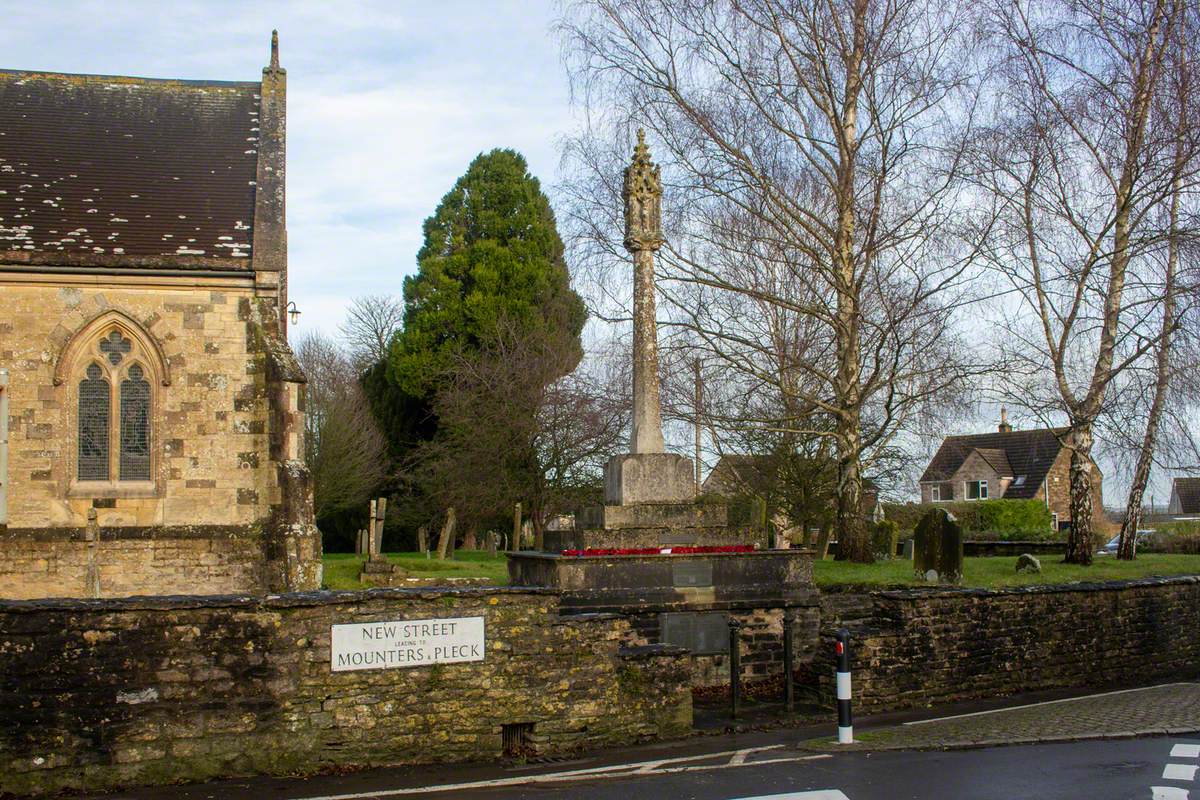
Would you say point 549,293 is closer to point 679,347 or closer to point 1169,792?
point 679,347

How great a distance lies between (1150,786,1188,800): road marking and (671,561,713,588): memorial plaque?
7.46 m

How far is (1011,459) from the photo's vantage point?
60.5 meters

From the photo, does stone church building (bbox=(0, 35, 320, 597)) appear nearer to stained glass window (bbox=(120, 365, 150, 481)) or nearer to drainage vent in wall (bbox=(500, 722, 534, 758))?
stained glass window (bbox=(120, 365, 150, 481))

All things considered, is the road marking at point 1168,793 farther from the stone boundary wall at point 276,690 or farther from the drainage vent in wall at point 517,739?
the drainage vent in wall at point 517,739

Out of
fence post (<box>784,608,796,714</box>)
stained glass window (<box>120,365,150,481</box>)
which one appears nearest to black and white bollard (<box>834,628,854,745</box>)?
fence post (<box>784,608,796,714</box>)

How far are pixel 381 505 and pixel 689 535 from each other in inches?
523

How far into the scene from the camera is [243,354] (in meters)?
21.2

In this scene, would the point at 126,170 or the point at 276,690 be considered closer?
the point at 276,690

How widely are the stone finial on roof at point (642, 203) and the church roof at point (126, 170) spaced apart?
27.4 ft

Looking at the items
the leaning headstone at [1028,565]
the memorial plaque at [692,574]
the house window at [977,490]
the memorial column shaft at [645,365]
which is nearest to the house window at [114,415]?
the memorial column shaft at [645,365]

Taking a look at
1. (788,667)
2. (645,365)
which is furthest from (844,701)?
(645,365)

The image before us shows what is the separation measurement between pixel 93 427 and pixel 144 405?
3.17ft

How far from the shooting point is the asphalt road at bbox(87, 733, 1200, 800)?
8688mm

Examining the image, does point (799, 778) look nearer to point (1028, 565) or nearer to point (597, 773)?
point (597, 773)
